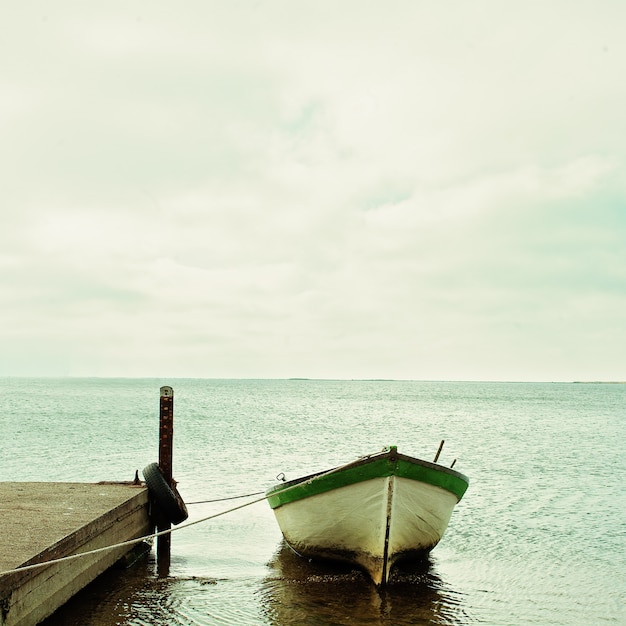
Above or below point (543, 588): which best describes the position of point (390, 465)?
above

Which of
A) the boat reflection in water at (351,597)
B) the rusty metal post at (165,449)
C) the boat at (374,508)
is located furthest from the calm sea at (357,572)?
the boat at (374,508)

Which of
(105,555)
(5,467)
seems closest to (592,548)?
(105,555)

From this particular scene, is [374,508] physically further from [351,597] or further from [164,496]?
[164,496]

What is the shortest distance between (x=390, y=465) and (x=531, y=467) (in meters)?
19.2

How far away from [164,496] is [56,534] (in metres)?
3.65

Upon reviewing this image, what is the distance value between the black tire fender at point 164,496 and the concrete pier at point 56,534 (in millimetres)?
188

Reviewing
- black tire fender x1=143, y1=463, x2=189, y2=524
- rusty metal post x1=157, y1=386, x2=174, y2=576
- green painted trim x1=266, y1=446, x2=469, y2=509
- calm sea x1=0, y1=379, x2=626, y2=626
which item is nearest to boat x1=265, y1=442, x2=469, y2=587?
green painted trim x1=266, y1=446, x2=469, y2=509

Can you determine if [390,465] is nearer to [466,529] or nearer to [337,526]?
[337,526]

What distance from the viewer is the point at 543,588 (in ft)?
34.2

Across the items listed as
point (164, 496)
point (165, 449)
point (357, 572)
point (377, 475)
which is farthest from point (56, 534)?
point (357, 572)

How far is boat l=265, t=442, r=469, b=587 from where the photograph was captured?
9039 mm

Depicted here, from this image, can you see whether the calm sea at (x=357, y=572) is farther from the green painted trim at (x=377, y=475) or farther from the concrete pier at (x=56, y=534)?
the green painted trim at (x=377, y=475)

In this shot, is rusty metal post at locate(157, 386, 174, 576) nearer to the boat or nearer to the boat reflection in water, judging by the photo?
the boat reflection in water

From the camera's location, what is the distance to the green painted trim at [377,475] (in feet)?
29.2
